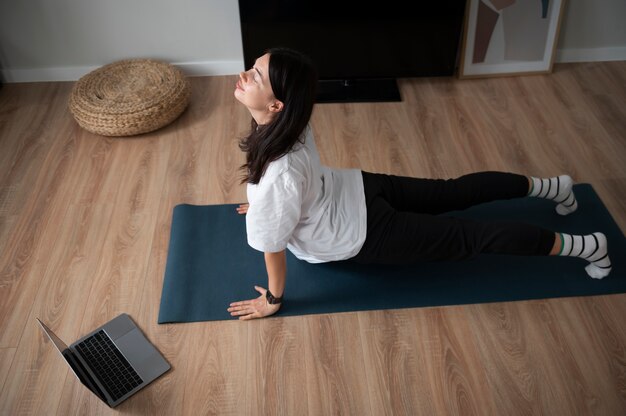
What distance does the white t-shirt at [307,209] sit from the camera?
5.40ft

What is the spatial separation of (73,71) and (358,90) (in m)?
1.44

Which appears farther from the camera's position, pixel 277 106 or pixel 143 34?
pixel 143 34

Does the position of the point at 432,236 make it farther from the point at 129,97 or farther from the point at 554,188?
the point at 129,97

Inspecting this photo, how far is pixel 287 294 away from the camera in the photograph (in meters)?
2.08

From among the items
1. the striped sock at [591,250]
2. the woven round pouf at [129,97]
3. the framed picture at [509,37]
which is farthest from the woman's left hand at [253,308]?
the framed picture at [509,37]

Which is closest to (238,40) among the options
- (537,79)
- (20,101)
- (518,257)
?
(20,101)

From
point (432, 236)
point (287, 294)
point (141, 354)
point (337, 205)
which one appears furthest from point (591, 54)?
point (141, 354)

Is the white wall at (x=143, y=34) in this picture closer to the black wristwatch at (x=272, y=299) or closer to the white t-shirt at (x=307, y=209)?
the white t-shirt at (x=307, y=209)

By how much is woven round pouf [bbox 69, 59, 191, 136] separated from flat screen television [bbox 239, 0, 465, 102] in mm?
386

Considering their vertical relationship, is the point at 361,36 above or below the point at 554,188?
above

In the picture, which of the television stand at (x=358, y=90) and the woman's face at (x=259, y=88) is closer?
the woman's face at (x=259, y=88)

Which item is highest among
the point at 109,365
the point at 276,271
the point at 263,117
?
the point at 263,117

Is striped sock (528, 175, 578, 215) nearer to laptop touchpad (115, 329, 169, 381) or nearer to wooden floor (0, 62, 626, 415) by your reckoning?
wooden floor (0, 62, 626, 415)

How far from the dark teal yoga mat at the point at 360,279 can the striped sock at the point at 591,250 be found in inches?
1.8
